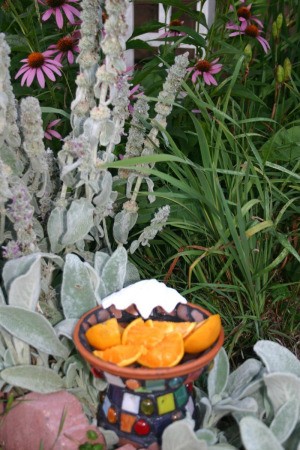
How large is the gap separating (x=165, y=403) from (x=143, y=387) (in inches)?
2.6

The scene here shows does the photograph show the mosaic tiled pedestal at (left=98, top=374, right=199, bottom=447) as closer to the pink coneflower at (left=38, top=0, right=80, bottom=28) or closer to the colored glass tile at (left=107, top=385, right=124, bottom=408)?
the colored glass tile at (left=107, top=385, right=124, bottom=408)

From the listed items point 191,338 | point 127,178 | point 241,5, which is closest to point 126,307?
point 191,338

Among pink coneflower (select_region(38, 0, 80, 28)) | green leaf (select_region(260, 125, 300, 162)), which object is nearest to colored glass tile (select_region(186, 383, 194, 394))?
green leaf (select_region(260, 125, 300, 162))

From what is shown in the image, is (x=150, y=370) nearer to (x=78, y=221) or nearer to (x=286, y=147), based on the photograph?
(x=78, y=221)

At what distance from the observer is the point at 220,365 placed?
4.18ft

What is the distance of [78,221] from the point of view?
134 centimetres

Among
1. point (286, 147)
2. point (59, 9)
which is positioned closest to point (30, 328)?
point (286, 147)

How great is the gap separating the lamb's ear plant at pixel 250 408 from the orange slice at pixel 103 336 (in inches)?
6.6

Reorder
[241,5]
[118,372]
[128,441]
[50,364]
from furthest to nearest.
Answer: [241,5] → [50,364] → [128,441] → [118,372]

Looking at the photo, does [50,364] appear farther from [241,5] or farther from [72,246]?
[241,5]

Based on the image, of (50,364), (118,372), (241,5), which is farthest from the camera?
(241,5)

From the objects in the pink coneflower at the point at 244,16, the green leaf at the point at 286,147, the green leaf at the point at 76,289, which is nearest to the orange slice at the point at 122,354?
the green leaf at the point at 76,289

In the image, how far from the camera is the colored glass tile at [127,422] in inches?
A: 45.6

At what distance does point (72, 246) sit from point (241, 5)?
1.02 metres
